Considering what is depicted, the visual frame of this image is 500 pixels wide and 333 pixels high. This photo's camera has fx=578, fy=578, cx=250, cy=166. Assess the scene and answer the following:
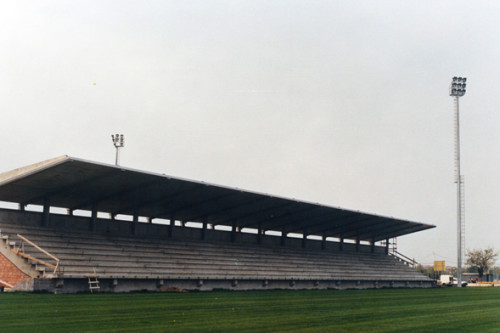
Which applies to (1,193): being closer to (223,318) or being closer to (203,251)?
(203,251)

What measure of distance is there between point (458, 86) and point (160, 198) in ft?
111

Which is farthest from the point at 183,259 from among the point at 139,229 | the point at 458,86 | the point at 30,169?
the point at 458,86

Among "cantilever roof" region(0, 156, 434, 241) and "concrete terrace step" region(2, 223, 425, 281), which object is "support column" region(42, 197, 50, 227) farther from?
"concrete terrace step" region(2, 223, 425, 281)

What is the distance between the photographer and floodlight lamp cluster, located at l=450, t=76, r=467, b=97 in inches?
2167

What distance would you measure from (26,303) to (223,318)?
770 centimetres

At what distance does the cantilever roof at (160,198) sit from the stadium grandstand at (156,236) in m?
0.07

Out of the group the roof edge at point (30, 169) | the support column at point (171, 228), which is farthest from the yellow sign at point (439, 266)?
the roof edge at point (30, 169)

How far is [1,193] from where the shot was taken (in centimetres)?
2945

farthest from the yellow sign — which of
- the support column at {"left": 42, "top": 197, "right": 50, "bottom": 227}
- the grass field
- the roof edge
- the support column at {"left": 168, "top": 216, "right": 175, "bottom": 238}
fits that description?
the roof edge

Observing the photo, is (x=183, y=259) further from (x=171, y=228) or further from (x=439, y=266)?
→ (x=439, y=266)

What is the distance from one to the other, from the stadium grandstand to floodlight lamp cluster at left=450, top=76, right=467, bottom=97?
13.7m

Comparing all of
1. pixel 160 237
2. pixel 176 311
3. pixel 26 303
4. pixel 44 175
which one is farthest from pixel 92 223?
pixel 176 311

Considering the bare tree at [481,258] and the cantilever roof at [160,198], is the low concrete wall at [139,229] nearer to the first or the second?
the cantilever roof at [160,198]

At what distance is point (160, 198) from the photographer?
3456 cm
